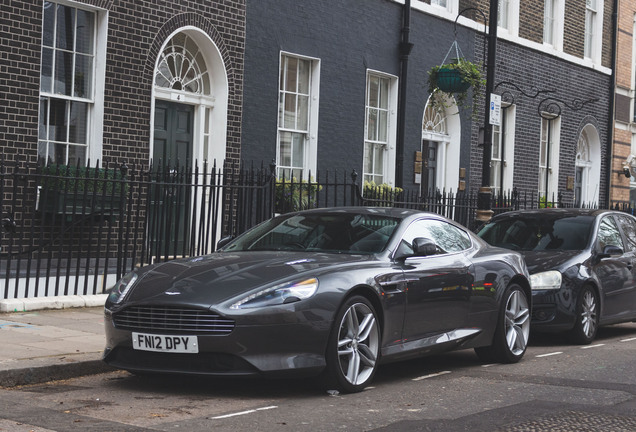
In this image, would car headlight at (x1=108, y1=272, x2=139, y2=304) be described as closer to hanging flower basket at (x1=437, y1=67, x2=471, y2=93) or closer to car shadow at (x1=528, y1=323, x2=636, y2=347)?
car shadow at (x1=528, y1=323, x2=636, y2=347)

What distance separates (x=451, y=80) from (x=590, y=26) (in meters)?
9.82

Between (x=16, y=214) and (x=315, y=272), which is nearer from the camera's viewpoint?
(x=315, y=272)

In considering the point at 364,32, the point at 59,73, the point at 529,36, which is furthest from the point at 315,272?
the point at 529,36

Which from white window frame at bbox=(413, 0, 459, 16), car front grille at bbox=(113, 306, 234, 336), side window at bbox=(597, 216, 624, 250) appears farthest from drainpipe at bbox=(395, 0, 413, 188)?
car front grille at bbox=(113, 306, 234, 336)

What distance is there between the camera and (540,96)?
81.7 ft

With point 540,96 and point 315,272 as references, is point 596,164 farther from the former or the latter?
point 315,272

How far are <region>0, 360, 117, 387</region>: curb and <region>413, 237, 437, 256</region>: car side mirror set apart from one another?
2716mm

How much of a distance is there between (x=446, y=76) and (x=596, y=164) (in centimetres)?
999

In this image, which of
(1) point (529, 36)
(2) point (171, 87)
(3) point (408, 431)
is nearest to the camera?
(3) point (408, 431)

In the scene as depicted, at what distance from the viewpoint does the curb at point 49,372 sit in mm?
7504

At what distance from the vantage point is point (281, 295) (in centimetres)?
714

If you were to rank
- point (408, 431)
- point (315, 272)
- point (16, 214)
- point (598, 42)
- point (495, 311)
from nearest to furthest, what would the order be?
point (408, 431) < point (315, 272) < point (495, 311) < point (16, 214) < point (598, 42)

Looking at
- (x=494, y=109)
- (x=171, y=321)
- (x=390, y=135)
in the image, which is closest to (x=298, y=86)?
(x=390, y=135)

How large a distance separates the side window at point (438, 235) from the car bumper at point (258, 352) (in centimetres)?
152
